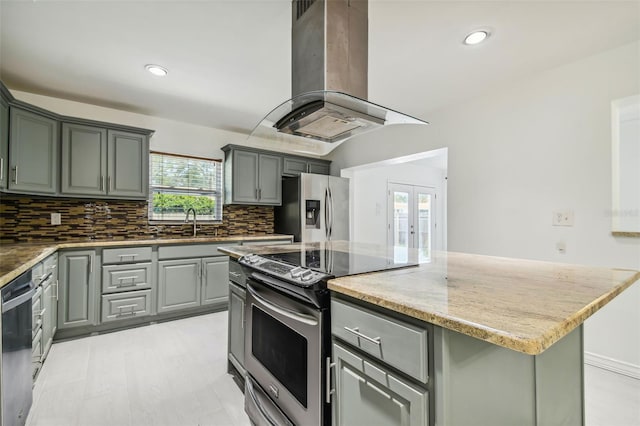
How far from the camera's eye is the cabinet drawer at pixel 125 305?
2.98m

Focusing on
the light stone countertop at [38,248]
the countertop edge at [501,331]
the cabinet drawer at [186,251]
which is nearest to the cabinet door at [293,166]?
the light stone countertop at [38,248]

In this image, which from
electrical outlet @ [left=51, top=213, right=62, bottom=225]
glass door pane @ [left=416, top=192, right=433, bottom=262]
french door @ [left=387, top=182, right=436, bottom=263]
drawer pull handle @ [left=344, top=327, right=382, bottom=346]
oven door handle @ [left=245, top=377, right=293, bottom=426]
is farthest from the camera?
glass door pane @ [left=416, top=192, right=433, bottom=262]

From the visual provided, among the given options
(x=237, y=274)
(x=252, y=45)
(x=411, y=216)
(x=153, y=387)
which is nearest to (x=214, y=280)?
(x=153, y=387)

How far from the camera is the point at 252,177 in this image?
4.22m

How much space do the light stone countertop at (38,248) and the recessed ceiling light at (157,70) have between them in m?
1.66

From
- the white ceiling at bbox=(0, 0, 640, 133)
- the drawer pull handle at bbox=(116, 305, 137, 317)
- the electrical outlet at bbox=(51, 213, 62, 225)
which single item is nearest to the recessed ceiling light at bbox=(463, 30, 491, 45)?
the white ceiling at bbox=(0, 0, 640, 133)

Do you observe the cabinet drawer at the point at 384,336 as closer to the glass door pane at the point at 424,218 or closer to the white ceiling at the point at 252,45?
the white ceiling at the point at 252,45

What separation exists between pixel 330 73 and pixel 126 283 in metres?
2.91

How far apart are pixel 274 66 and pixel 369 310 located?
7.52 feet

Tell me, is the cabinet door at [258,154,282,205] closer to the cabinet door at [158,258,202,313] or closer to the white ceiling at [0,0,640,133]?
the white ceiling at [0,0,640,133]

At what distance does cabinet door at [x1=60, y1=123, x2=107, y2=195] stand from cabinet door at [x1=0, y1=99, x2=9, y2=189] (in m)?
0.45

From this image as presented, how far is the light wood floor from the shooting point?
177cm

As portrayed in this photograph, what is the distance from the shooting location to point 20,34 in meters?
2.11

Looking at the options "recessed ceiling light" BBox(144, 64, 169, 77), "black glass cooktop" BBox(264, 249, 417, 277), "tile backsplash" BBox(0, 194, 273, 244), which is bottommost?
"black glass cooktop" BBox(264, 249, 417, 277)
